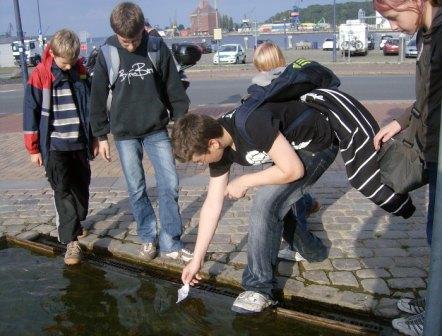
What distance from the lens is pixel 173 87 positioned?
406cm

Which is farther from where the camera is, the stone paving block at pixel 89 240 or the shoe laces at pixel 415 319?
the stone paving block at pixel 89 240

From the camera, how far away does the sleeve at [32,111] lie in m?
4.07

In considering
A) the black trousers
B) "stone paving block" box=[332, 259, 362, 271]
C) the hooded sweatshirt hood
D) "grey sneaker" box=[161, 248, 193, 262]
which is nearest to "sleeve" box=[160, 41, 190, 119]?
the hooded sweatshirt hood

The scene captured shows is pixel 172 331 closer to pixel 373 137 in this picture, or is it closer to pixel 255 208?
pixel 255 208

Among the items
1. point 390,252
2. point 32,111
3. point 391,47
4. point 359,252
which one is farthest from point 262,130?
point 391,47

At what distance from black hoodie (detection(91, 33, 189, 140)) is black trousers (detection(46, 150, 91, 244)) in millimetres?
471

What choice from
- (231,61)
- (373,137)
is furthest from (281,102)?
(231,61)

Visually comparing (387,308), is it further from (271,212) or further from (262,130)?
(262,130)

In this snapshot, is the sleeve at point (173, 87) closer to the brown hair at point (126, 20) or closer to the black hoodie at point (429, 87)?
the brown hair at point (126, 20)

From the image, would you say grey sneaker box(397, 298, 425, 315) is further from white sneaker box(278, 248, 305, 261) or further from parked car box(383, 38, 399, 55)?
parked car box(383, 38, 399, 55)

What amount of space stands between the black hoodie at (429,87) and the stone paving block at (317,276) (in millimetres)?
1430

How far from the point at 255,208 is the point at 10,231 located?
9.91ft

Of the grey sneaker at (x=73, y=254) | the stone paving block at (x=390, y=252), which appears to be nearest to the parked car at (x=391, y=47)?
the stone paving block at (x=390, y=252)

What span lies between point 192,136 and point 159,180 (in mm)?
1413
